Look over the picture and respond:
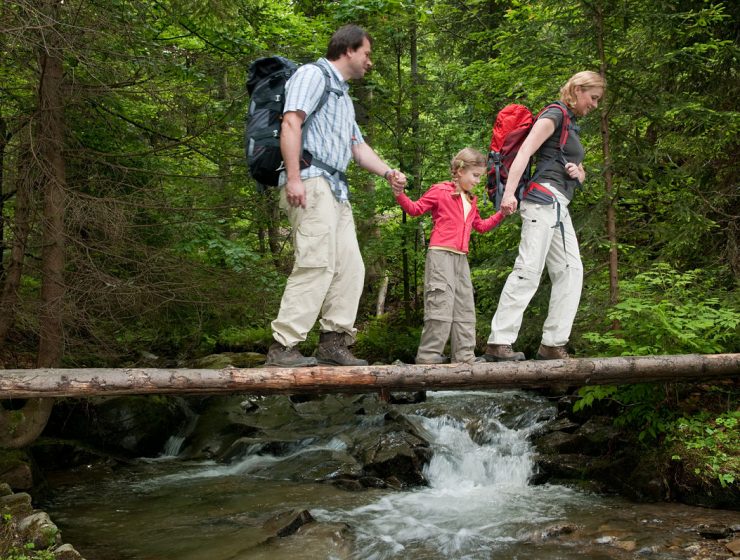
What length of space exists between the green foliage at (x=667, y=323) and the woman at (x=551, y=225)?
1732 millimetres

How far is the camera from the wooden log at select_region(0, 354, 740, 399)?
16.4 feet

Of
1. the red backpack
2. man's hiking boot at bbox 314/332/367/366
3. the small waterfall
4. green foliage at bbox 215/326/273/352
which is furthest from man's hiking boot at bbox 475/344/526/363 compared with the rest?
green foliage at bbox 215/326/273/352

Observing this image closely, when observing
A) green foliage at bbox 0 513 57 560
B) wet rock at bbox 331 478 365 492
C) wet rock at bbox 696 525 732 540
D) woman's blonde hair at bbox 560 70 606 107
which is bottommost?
wet rock at bbox 331 478 365 492

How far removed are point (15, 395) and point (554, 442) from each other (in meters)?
7.32

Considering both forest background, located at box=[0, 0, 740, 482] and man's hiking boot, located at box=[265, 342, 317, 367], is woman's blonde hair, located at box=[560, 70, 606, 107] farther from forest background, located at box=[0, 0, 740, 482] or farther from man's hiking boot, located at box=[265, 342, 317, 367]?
man's hiking boot, located at box=[265, 342, 317, 367]

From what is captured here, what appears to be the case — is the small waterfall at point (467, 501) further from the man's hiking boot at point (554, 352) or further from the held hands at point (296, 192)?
the held hands at point (296, 192)

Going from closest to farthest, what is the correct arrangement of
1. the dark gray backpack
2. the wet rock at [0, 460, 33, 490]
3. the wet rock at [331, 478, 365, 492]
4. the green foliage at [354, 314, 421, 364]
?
the dark gray backpack
the wet rock at [0, 460, 33, 490]
the wet rock at [331, 478, 365, 492]
the green foliage at [354, 314, 421, 364]

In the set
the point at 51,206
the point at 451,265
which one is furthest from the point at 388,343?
the point at 451,265

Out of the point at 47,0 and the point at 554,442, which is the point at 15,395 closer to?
the point at 47,0

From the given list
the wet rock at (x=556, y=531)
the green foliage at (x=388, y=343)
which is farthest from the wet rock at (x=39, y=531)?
the green foliage at (x=388, y=343)

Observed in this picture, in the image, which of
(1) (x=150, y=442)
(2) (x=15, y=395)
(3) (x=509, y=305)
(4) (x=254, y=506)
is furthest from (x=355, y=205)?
(2) (x=15, y=395)

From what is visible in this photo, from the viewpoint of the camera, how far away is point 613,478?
8648 millimetres

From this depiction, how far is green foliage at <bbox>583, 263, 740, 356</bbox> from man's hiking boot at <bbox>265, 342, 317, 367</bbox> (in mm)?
3820

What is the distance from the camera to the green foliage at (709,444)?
7328mm
